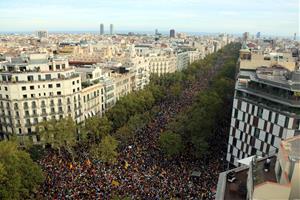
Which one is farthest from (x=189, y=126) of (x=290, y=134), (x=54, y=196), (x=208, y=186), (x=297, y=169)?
(x=297, y=169)

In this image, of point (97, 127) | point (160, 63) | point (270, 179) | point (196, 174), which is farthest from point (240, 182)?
point (160, 63)

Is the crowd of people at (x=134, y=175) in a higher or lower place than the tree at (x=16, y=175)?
lower

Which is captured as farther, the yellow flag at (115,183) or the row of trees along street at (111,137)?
the yellow flag at (115,183)

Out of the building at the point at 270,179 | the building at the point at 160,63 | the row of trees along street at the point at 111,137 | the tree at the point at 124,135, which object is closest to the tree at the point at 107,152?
the row of trees along street at the point at 111,137

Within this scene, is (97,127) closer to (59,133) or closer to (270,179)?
(59,133)

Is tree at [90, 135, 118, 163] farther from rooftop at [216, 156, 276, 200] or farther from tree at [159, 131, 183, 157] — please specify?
rooftop at [216, 156, 276, 200]

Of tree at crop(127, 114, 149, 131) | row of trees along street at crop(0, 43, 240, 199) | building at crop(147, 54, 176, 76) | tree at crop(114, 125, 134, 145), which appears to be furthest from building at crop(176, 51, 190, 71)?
tree at crop(114, 125, 134, 145)

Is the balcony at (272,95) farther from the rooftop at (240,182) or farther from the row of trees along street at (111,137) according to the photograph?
the rooftop at (240,182)
